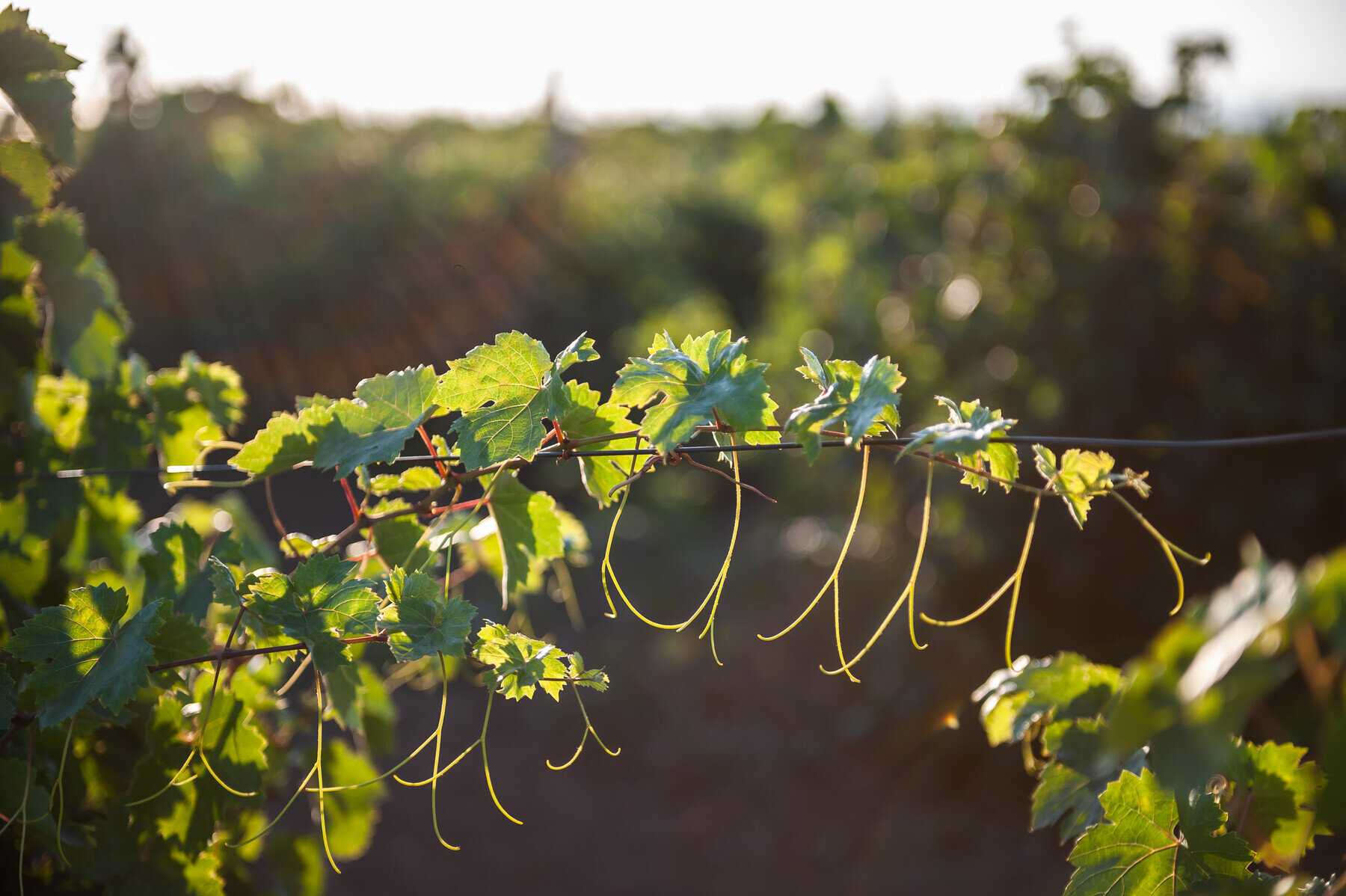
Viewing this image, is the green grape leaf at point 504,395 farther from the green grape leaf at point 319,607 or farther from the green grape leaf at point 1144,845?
the green grape leaf at point 1144,845

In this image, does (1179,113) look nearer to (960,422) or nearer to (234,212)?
(960,422)

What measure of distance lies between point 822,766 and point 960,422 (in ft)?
10.4

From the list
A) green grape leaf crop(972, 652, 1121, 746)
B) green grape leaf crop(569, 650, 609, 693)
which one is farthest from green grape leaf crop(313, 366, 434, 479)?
green grape leaf crop(972, 652, 1121, 746)

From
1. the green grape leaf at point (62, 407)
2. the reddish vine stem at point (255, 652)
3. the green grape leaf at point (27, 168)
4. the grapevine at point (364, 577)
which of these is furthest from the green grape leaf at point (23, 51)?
the reddish vine stem at point (255, 652)

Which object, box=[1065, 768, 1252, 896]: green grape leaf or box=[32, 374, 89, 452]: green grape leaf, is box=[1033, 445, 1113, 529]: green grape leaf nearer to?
box=[1065, 768, 1252, 896]: green grape leaf

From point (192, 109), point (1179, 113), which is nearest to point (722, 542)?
point (1179, 113)

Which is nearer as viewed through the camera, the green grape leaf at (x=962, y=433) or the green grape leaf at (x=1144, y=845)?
the green grape leaf at (x=962, y=433)

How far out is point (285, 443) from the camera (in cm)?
117

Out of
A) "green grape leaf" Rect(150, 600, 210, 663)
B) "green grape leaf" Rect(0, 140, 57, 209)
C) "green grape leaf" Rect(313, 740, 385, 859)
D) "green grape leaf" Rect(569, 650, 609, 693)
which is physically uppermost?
"green grape leaf" Rect(0, 140, 57, 209)

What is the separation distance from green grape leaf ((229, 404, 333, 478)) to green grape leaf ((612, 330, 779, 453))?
0.43 metres

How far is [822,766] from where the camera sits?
3828 mm

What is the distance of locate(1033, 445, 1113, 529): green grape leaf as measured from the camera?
106 centimetres

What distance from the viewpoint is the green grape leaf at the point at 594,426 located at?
3.60 feet

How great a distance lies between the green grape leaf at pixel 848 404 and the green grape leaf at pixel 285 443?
2.10ft
